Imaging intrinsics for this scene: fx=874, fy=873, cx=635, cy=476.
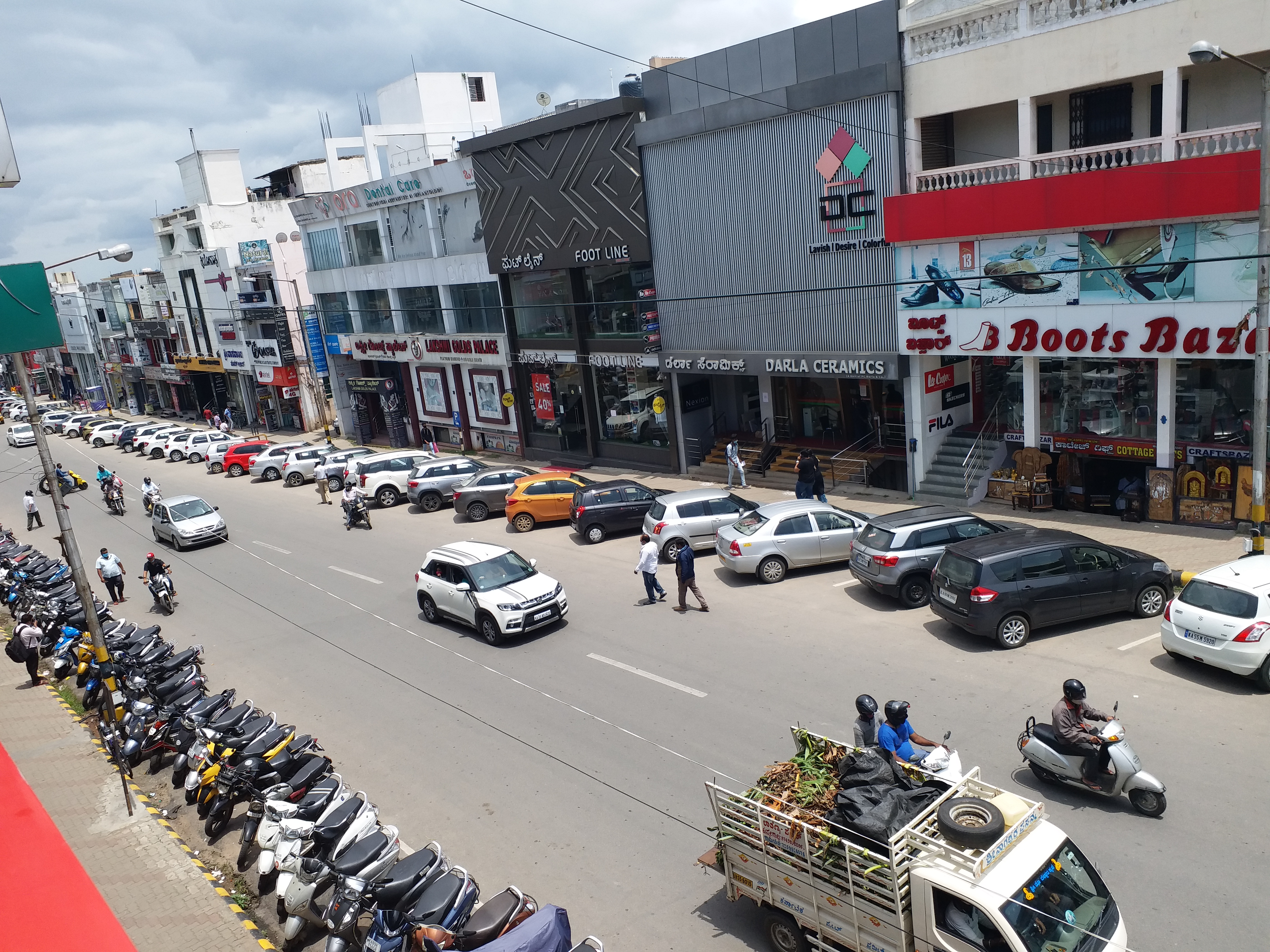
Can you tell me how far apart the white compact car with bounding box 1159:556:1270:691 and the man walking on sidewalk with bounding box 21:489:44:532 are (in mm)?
36324

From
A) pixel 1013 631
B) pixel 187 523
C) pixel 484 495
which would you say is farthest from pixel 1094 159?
pixel 187 523

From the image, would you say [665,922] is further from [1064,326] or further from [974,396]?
[974,396]

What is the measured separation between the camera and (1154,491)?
62.7 feet

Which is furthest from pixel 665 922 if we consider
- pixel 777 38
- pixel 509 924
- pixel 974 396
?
pixel 777 38

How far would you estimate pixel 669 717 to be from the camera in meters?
12.7

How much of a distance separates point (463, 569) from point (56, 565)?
12.6m

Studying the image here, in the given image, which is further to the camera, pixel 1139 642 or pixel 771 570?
pixel 771 570

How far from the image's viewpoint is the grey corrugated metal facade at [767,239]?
2241 cm

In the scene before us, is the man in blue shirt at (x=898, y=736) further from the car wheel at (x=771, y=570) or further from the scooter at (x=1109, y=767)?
the car wheel at (x=771, y=570)

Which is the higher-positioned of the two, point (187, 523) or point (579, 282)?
point (579, 282)

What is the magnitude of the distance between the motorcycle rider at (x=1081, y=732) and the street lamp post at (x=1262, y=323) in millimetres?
7736

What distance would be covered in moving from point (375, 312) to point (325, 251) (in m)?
5.24

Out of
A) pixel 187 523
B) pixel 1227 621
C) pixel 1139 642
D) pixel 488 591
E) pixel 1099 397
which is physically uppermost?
pixel 1099 397

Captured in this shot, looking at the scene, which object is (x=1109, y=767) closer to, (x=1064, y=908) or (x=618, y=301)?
(x=1064, y=908)
